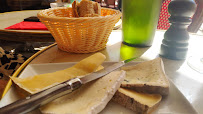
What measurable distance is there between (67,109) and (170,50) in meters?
0.56

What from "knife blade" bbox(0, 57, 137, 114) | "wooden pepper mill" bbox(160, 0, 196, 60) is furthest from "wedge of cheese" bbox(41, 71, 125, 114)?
"wooden pepper mill" bbox(160, 0, 196, 60)

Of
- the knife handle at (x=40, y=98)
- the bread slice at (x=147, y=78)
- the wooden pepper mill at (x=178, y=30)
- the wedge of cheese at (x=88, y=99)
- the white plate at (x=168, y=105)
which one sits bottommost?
the white plate at (x=168, y=105)

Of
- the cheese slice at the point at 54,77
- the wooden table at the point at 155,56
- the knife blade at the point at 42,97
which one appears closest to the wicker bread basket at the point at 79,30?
the wooden table at the point at 155,56

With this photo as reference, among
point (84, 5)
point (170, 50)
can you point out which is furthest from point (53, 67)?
point (170, 50)

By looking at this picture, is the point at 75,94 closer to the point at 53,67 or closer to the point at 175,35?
the point at 53,67

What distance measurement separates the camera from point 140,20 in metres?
0.77

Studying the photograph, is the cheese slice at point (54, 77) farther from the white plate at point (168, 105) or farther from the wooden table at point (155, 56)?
the wooden table at point (155, 56)

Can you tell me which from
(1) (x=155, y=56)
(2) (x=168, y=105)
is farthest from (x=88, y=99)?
(1) (x=155, y=56)

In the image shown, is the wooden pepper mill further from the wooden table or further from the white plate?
the white plate

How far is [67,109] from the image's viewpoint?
1.20ft

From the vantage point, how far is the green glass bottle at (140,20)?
28.7 inches

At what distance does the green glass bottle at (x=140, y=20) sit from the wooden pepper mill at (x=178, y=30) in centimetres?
9

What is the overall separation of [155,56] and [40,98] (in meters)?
0.59

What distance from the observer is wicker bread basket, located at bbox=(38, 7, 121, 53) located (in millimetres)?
637
